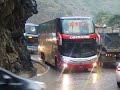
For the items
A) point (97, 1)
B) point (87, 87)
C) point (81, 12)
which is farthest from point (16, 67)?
point (97, 1)

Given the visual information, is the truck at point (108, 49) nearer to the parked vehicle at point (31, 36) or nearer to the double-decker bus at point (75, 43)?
the double-decker bus at point (75, 43)

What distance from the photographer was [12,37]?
27.2 m

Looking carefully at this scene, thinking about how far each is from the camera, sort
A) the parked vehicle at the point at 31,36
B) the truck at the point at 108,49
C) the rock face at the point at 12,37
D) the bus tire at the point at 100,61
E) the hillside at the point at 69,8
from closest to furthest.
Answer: the rock face at the point at 12,37 → the truck at the point at 108,49 → the bus tire at the point at 100,61 → the parked vehicle at the point at 31,36 → the hillside at the point at 69,8

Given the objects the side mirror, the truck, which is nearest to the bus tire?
the truck

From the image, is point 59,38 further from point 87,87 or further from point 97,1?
point 97,1

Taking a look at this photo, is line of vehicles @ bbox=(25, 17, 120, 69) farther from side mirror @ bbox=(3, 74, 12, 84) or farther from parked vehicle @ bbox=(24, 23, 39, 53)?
parked vehicle @ bbox=(24, 23, 39, 53)

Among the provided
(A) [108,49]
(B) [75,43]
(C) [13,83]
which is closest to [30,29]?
(A) [108,49]

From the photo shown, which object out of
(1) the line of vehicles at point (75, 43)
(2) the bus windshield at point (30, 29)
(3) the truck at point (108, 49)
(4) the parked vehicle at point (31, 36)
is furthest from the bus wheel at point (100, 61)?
(2) the bus windshield at point (30, 29)

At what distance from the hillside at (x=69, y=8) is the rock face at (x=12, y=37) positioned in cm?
6128

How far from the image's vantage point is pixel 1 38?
23.6m

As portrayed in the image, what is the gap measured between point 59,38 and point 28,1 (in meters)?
5.09

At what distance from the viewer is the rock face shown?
23.0m

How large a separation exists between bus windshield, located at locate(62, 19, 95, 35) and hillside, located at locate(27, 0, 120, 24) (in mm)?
60913

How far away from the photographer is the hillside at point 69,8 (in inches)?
3693
